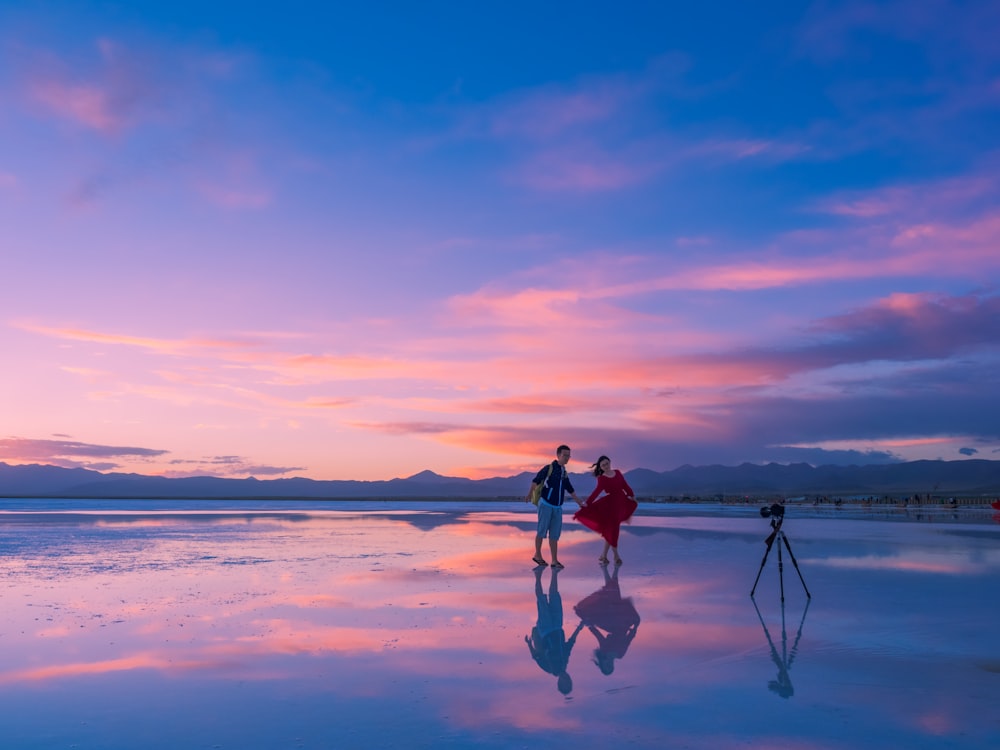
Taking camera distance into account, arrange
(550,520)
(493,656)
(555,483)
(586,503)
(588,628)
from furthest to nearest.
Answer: (586,503) < (555,483) < (550,520) < (588,628) < (493,656)

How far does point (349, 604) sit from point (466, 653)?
3659 mm

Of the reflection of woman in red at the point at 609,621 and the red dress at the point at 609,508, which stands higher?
the red dress at the point at 609,508

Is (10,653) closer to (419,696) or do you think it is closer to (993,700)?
(419,696)

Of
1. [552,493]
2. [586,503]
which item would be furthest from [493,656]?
[586,503]

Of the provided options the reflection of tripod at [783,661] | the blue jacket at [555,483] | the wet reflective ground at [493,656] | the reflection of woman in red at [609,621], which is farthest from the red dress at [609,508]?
the reflection of tripod at [783,661]

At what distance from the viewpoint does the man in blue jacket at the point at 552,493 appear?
17.7 meters

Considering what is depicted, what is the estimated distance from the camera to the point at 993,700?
22.2 feet

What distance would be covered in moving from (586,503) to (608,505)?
29.8 inches

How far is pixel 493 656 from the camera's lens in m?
8.41

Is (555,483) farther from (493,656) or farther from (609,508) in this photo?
(493,656)

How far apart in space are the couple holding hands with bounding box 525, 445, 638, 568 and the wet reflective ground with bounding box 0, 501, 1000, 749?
1.24 meters

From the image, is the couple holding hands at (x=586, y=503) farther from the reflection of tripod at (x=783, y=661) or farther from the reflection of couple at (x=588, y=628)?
the reflection of tripod at (x=783, y=661)

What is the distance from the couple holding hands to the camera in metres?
17.7

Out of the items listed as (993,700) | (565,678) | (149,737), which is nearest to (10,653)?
(149,737)
